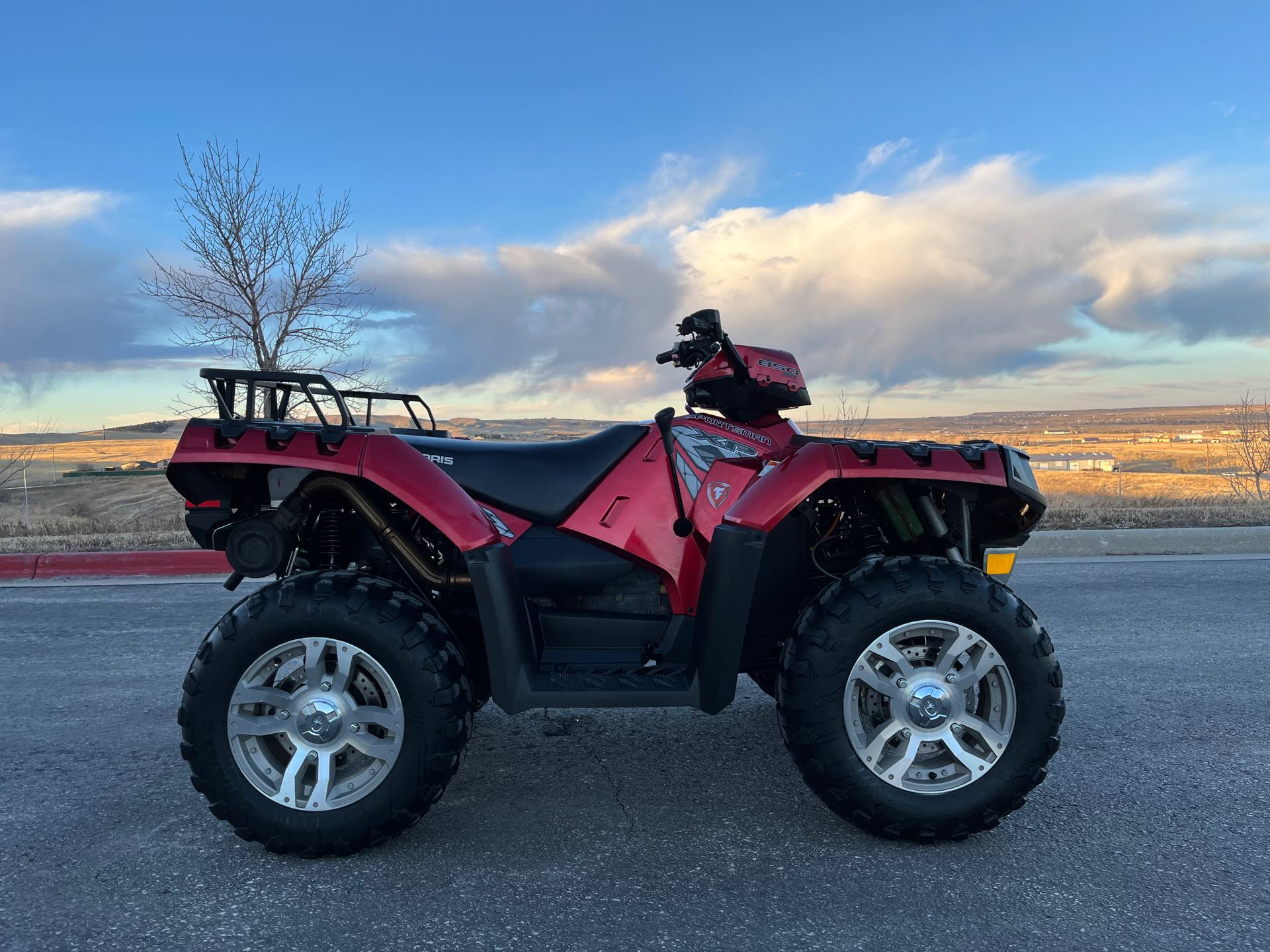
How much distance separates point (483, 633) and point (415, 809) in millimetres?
575

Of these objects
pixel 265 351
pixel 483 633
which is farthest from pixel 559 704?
pixel 265 351

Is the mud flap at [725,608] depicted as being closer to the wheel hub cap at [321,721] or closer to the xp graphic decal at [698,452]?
the xp graphic decal at [698,452]

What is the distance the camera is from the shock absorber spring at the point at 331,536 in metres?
3.41

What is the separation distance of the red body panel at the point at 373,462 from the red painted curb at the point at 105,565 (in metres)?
6.57

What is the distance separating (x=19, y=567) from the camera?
29.7ft

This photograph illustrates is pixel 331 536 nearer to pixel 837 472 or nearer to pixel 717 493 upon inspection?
pixel 717 493

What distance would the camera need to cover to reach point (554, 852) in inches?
114

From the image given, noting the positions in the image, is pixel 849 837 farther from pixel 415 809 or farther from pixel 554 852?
pixel 415 809

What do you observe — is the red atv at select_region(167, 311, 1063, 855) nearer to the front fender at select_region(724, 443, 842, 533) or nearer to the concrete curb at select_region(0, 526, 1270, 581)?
the front fender at select_region(724, 443, 842, 533)

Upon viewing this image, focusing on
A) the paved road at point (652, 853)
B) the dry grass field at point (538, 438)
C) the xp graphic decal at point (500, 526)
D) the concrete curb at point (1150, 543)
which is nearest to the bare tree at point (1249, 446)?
the dry grass field at point (538, 438)

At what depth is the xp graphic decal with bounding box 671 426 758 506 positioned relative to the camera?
3.29 m

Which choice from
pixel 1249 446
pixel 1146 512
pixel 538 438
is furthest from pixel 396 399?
pixel 1249 446

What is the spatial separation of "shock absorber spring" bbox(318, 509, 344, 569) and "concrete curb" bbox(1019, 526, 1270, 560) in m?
8.01

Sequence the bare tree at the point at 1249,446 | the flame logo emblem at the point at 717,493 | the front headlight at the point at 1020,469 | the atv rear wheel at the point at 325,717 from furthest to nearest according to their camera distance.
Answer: the bare tree at the point at 1249,446 → the flame logo emblem at the point at 717,493 → the front headlight at the point at 1020,469 → the atv rear wheel at the point at 325,717
